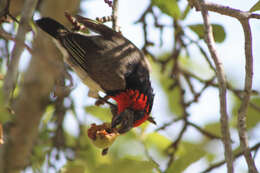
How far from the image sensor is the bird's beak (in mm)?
2721

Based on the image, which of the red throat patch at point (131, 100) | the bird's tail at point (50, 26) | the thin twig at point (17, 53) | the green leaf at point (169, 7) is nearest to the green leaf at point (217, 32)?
the green leaf at point (169, 7)

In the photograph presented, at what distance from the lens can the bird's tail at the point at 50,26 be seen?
9.45 ft

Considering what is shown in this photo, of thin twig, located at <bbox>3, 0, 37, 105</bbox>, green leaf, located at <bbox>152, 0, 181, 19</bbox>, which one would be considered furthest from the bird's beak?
thin twig, located at <bbox>3, 0, 37, 105</bbox>

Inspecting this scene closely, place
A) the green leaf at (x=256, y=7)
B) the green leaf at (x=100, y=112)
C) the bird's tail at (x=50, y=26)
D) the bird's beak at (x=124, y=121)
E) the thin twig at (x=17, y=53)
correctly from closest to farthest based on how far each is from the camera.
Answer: the thin twig at (x=17, y=53)
the green leaf at (x=256, y=7)
the bird's beak at (x=124, y=121)
the bird's tail at (x=50, y=26)
the green leaf at (x=100, y=112)

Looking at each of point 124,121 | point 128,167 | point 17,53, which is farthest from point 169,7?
point 17,53

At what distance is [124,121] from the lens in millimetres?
2836

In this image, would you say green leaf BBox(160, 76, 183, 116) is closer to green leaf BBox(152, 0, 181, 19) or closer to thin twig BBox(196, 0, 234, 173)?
green leaf BBox(152, 0, 181, 19)

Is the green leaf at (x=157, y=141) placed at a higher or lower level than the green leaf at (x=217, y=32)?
Result: lower

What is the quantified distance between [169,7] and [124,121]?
3.16ft

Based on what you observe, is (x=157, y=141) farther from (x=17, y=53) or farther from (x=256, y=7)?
(x=17, y=53)

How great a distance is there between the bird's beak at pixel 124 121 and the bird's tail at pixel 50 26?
2.89 ft

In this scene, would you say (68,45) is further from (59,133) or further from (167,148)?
(167,148)

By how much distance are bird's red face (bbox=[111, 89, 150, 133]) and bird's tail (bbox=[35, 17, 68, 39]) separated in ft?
2.51

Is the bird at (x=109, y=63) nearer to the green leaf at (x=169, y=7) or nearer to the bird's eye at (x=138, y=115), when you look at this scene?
the bird's eye at (x=138, y=115)
